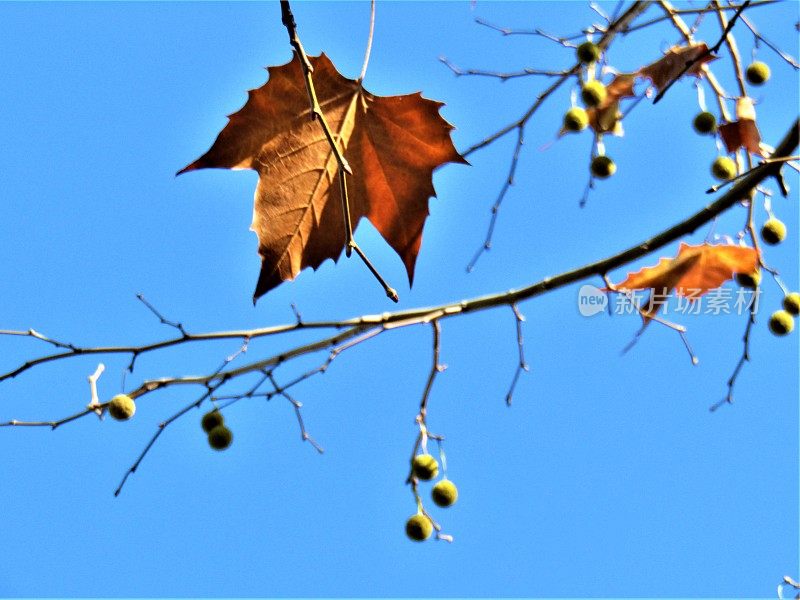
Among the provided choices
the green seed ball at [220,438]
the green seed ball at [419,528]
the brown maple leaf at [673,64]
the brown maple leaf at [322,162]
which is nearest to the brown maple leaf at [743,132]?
the brown maple leaf at [673,64]

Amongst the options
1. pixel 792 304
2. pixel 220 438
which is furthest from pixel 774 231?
pixel 220 438

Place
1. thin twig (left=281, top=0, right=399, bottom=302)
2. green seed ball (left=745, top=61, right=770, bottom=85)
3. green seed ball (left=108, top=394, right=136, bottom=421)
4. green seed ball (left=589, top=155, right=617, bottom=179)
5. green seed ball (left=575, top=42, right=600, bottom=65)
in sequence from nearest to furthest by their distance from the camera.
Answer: thin twig (left=281, top=0, right=399, bottom=302)
green seed ball (left=108, top=394, right=136, bottom=421)
green seed ball (left=575, top=42, right=600, bottom=65)
green seed ball (left=589, top=155, right=617, bottom=179)
green seed ball (left=745, top=61, right=770, bottom=85)

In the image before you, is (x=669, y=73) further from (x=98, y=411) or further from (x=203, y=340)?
(x=98, y=411)

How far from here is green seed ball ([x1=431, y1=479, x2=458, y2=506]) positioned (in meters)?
1.92

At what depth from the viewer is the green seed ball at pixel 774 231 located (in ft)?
7.47

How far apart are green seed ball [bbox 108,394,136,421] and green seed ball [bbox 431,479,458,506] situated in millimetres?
664

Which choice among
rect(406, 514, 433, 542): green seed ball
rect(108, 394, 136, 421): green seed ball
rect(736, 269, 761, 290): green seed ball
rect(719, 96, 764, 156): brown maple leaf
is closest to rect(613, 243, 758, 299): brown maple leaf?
rect(736, 269, 761, 290): green seed ball

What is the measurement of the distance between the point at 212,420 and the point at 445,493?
0.53 metres

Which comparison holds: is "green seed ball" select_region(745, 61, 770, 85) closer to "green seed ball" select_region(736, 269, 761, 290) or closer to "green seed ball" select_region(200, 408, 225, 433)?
"green seed ball" select_region(736, 269, 761, 290)

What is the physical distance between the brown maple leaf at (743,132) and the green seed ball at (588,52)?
335 millimetres

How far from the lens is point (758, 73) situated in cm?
239

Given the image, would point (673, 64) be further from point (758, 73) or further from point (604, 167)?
point (758, 73)

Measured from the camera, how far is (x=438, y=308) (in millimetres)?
1718

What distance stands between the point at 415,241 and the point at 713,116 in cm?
94
